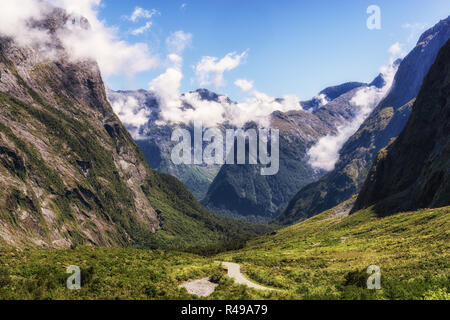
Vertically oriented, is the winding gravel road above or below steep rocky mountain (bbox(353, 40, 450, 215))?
below

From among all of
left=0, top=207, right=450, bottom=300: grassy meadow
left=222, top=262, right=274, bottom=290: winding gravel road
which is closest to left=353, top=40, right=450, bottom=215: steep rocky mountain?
left=0, top=207, right=450, bottom=300: grassy meadow

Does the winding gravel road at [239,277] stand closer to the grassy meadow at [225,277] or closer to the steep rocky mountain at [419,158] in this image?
the grassy meadow at [225,277]

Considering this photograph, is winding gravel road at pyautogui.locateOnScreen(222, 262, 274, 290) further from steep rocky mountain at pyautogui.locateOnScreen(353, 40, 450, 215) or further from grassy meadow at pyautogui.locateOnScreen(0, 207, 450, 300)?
steep rocky mountain at pyautogui.locateOnScreen(353, 40, 450, 215)

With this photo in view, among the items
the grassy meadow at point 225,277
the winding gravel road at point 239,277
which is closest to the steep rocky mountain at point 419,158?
the grassy meadow at point 225,277

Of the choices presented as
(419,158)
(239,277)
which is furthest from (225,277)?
(419,158)

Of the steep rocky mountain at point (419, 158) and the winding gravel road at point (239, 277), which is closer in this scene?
the winding gravel road at point (239, 277)

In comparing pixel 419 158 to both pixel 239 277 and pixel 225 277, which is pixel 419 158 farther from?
pixel 225 277
